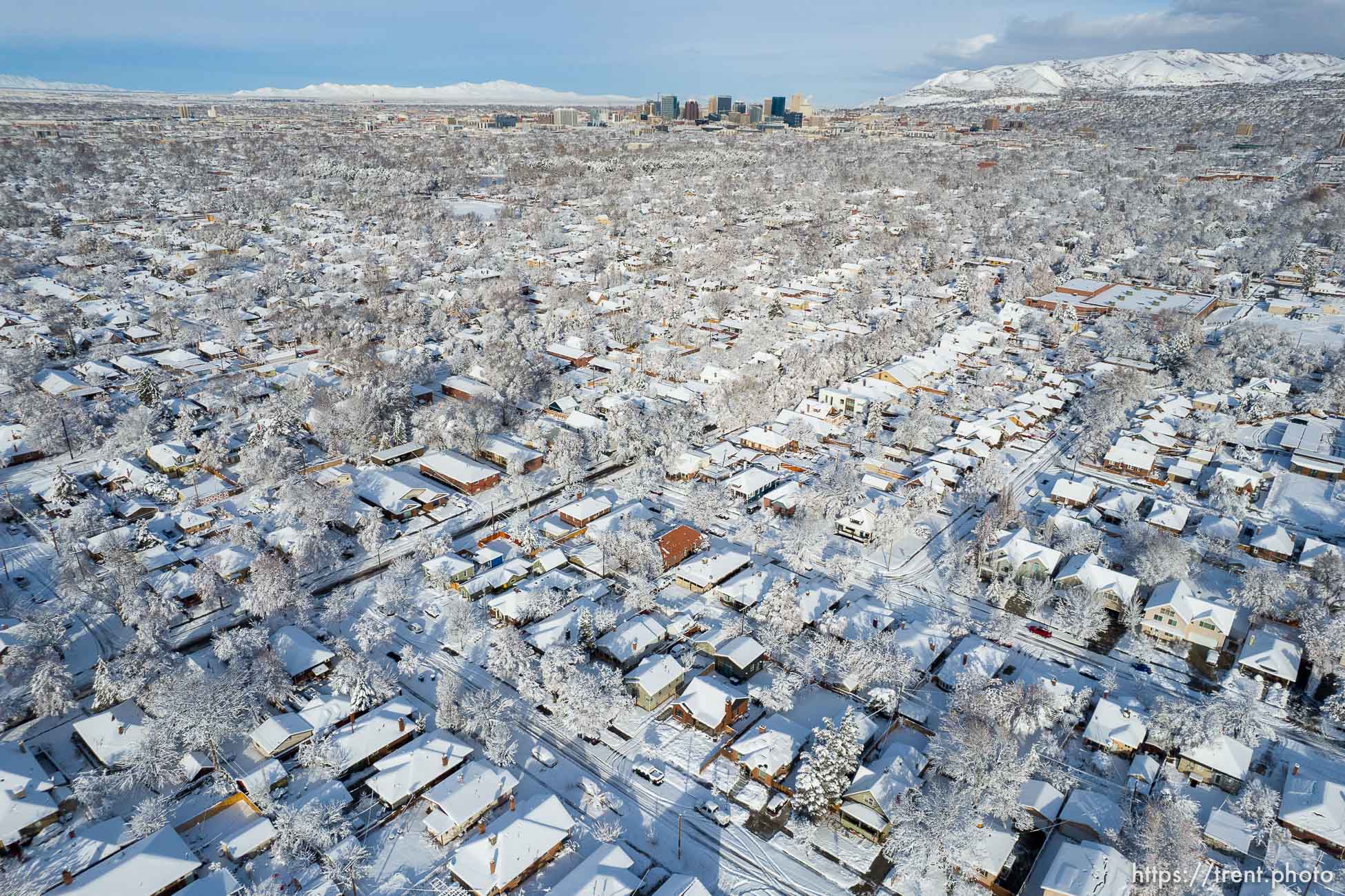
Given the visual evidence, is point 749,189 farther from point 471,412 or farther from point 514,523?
point 514,523

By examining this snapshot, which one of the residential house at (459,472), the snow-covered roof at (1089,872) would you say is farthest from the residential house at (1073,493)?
the residential house at (459,472)

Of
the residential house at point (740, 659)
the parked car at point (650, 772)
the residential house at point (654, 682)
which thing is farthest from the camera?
the residential house at point (740, 659)

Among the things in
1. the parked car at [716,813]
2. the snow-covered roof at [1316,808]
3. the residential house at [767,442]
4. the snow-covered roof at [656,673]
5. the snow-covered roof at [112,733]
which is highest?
the residential house at [767,442]

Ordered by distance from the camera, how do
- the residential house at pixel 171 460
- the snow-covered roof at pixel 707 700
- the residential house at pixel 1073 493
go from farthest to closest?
the residential house at pixel 171 460 < the residential house at pixel 1073 493 < the snow-covered roof at pixel 707 700

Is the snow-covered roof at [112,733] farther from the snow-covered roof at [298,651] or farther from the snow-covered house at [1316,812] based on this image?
the snow-covered house at [1316,812]

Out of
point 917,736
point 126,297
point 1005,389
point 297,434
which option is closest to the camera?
point 917,736

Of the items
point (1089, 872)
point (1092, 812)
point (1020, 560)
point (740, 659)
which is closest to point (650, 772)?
point (740, 659)

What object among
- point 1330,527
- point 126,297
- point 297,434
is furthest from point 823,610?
point 126,297
